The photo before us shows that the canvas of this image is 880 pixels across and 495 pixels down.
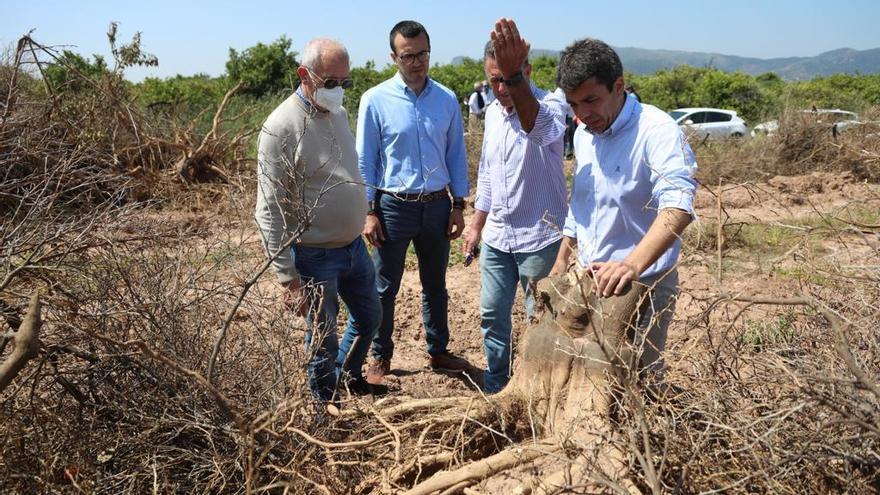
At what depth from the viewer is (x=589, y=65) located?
229 cm

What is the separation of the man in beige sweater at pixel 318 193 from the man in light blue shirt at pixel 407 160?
18.6 inches

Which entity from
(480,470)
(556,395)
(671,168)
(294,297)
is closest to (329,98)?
(294,297)

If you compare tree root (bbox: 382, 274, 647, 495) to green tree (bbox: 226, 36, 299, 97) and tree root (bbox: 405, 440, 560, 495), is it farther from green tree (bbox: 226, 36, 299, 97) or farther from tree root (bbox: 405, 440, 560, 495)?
green tree (bbox: 226, 36, 299, 97)

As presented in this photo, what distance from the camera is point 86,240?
263cm

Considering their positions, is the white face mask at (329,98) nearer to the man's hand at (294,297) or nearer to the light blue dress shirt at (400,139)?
the light blue dress shirt at (400,139)

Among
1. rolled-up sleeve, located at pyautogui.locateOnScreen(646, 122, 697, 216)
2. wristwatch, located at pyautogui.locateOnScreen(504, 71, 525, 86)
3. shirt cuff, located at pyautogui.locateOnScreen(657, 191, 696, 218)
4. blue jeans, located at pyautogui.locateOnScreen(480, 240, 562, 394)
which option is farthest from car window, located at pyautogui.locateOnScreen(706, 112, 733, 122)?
shirt cuff, located at pyautogui.locateOnScreen(657, 191, 696, 218)

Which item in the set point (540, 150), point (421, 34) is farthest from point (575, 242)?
point (421, 34)

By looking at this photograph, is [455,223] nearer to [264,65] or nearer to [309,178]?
[309,178]

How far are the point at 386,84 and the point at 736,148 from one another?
28.7 feet

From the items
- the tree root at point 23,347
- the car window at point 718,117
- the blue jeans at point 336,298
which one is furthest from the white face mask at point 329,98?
the car window at point 718,117

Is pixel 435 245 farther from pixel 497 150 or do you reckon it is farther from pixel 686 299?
pixel 686 299

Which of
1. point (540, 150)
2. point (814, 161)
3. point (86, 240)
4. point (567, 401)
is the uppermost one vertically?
point (540, 150)

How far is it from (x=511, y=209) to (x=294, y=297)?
1.05 meters

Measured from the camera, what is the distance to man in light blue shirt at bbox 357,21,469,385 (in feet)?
12.0
